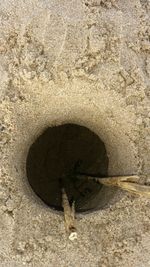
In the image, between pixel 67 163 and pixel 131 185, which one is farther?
pixel 67 163

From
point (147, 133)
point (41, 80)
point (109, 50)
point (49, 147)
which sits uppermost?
point (109, 50)

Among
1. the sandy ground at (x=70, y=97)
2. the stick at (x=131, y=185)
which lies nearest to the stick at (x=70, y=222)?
the sandy ground at (x=70, y=97)

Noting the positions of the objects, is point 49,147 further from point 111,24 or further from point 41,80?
point 111,24

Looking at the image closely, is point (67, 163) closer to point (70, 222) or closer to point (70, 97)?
point (70, 97)

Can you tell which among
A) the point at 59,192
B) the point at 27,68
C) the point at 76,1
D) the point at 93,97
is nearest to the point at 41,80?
the point at 27,68

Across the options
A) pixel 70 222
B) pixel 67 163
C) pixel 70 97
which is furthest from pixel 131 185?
pixel 67 163

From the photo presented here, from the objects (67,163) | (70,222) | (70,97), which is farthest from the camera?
(67,163)

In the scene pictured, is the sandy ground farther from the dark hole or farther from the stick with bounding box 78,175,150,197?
the dark hole

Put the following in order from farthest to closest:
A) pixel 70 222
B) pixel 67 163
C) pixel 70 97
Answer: pixel 67 163 → pixel 70 97 → pixel 70 222
